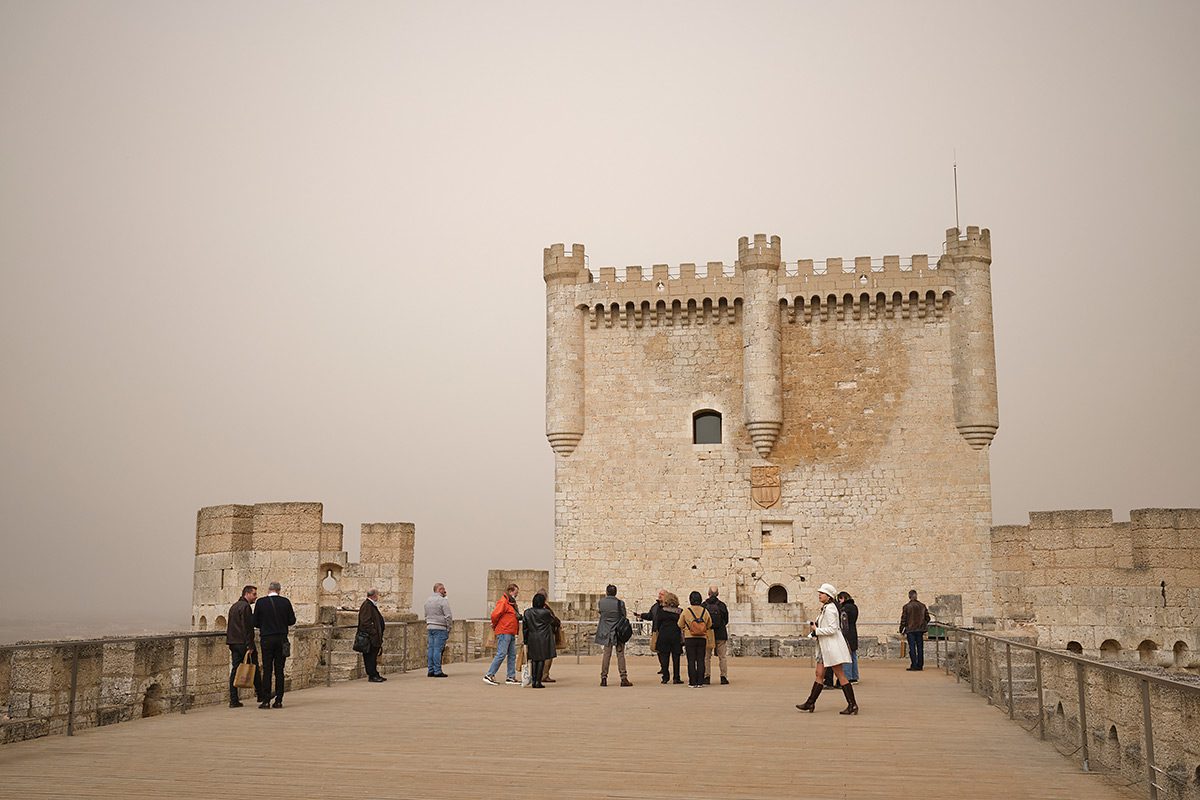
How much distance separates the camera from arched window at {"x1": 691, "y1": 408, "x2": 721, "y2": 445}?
32125 millimetres

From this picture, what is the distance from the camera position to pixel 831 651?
451 inches

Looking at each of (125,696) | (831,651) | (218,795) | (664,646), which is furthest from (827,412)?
(218,795)

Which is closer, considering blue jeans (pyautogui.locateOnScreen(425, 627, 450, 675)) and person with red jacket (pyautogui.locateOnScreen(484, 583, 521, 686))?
person with red jacket (pyautogui.locateOnScreen(484, 583, 521, 686))

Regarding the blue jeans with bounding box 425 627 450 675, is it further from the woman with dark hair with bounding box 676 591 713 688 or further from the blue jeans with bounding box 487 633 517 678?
the woman with dark hair with bounding box 676 591 713 688

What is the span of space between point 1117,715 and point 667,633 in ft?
27.9

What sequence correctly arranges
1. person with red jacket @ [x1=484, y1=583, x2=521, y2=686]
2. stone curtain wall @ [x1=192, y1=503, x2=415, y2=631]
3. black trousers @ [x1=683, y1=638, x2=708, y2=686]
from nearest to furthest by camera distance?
black trousers @ [x1=683, y1=638, x2=708, y2=686]
person with red jacket @ [x1=484, y1=583, x2=521, y2=686]
stone curtain wall @ [x1=192, y1=503, x2=415, y2=631]

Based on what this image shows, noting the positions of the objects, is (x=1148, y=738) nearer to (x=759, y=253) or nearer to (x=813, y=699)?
(x=813, y=699)

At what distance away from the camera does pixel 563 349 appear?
32969 millimetres

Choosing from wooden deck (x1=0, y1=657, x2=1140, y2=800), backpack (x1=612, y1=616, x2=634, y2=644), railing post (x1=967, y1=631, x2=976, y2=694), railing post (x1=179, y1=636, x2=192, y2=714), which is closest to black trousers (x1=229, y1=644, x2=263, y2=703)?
wooden deck (x1=0, y1=657, x2=1140, y2=800)

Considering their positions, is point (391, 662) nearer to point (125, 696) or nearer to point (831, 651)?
point (125, 696)

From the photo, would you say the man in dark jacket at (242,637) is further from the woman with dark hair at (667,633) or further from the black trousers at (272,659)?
the woman with dark hair at (667,633)

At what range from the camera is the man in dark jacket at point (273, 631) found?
39.0 ft

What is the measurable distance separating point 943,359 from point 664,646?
60.7 feet

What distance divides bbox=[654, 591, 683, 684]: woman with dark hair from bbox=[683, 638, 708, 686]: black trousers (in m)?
0.66
